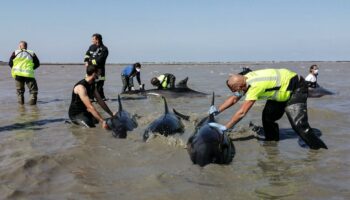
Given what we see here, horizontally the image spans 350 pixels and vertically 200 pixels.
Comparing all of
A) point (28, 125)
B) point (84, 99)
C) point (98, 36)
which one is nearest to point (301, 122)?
point (84, 99)

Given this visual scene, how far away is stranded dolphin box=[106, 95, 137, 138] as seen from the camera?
9.63 m

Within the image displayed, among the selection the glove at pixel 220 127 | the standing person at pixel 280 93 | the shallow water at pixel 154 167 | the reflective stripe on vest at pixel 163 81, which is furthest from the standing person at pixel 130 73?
the glove at pixel 220 127

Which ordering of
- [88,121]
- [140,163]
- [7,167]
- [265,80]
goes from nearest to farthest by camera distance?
[7,167]
[140,163]
[265,80]
[88,121]

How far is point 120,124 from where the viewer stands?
10.0 metres

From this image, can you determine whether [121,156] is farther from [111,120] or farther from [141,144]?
[111,120]

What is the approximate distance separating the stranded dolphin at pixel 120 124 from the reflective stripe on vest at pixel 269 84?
9.92ft

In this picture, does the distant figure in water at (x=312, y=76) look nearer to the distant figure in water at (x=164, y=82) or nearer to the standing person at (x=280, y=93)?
the distant figure in water at (x=164, y=82)

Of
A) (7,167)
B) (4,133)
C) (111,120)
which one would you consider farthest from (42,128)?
(7,167)

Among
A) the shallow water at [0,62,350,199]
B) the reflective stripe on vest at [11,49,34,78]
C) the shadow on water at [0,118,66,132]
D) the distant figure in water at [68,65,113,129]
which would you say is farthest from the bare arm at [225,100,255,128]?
the reflective stripe on vest at [11,49,34,78]

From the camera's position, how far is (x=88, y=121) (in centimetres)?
1058

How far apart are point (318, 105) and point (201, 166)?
32.6 ft

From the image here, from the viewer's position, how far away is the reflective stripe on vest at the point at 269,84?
788cm

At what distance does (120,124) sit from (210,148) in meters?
3.43

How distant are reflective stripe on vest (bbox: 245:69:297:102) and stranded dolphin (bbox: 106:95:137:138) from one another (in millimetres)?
3023
